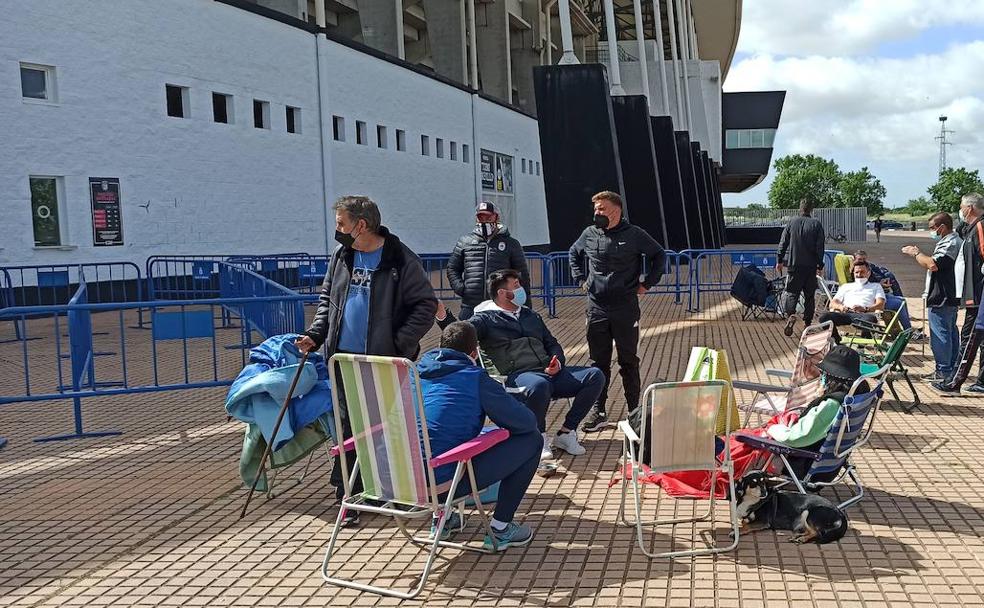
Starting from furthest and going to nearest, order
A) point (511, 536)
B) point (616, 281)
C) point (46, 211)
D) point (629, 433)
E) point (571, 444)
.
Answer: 1. point (46, 211)
2. point (616, 281)
3. point (571, 444)
4. point (629, 433)
5. point (511, 536)

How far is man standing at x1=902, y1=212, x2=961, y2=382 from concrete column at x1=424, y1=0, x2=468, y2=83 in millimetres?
31220

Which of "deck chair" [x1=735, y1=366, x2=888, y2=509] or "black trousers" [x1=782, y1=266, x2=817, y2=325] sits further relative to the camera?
"black trousers" [x1=782, y1=266, x2=817, y2=325]

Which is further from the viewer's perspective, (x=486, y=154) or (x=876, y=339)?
(x=486, y=154)

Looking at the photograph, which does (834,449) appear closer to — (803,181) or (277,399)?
(277,399)

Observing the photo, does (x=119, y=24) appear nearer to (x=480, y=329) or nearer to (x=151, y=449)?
(x=151, y=449)

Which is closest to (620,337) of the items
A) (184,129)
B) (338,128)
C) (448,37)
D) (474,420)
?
(474,420)

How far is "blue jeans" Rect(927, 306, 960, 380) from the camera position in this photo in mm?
9055

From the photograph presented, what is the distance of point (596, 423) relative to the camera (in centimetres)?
761

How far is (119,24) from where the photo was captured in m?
19.0

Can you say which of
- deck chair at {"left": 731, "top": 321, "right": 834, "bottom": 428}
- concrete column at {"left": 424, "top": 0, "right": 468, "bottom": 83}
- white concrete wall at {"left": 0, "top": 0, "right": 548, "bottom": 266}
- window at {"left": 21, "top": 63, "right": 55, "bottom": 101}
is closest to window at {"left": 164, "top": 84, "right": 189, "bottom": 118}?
white concrete wall at {"left": 0, "top": 0, "right": 548, "bottom": 266}

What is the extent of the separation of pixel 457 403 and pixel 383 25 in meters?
32.2

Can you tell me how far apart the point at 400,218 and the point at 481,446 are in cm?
2753

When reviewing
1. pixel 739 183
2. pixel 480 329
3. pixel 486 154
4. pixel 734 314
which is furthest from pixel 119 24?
pixel 739 183

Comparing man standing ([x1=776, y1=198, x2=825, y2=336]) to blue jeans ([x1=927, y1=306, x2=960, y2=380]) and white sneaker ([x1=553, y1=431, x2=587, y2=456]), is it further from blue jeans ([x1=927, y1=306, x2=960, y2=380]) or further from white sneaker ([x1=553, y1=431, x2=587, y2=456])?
white sneaker ([x1=553, y1=431, x2=587, y2=456])
